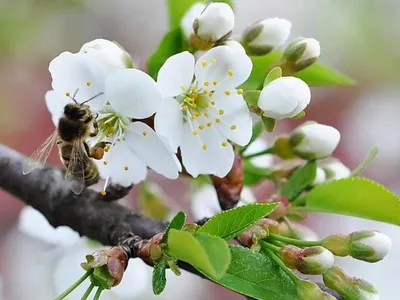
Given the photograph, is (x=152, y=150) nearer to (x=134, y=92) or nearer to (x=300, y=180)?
(x=134, y=92)

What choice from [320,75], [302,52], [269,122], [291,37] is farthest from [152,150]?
[291,37]

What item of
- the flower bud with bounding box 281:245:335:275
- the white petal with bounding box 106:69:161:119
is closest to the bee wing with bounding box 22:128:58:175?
the white petal with bounding box 106:69:161:119

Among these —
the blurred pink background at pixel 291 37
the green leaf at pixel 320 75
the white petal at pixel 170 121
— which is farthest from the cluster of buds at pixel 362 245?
the blurred pink background at pixel 291 37

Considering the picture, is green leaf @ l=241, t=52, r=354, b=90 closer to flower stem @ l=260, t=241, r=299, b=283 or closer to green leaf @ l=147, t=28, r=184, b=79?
green leaf @ l=147, t=28, r=184, b=79

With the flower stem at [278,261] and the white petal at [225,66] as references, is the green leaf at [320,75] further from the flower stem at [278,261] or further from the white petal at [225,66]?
the flower stem at [278,261]

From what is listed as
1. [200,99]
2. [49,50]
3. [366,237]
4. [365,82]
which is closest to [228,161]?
[200,99]

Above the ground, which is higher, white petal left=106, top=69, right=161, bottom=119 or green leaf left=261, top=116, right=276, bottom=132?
green leaf left=261, top=116, right=276, bottom=132
